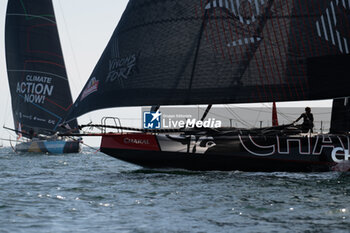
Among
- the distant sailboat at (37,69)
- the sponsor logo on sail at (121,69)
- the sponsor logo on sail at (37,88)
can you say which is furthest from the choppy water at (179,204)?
the distant sailboat at (37,69)

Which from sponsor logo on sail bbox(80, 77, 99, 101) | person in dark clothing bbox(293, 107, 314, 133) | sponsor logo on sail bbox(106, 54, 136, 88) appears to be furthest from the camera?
sponsor logo on sail bbox(80, 77, 99, 101)

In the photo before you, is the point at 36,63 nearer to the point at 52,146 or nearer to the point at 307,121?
the point at 52,146

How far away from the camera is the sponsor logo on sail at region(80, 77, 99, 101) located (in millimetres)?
16375

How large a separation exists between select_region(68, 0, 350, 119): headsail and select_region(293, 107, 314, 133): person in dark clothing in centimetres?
47

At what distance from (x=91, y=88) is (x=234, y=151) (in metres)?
5.03

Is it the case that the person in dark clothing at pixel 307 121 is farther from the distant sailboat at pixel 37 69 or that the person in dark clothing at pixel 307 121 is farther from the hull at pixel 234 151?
the distant sailboat at pixel 37 69

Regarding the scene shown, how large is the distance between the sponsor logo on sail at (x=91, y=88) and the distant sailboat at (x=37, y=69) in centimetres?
2460

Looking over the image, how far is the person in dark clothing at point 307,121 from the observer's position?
14.9 m

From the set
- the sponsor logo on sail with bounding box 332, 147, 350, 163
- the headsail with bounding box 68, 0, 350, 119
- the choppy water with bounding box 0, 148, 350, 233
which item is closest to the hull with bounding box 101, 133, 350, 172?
the sponsor logo on sail with bounding box 332, 147, 350, 163

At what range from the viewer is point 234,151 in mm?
14727

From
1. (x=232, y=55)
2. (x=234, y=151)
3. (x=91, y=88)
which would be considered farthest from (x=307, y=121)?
(x=91, y=88)

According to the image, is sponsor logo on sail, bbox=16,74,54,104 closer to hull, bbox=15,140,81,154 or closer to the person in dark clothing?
hull, bbox=15,140,81,154

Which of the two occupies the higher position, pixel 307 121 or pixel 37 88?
pixel 37 88

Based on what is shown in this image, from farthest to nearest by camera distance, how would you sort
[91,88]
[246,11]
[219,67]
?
[91,88] < [246,11] < [219,67]
